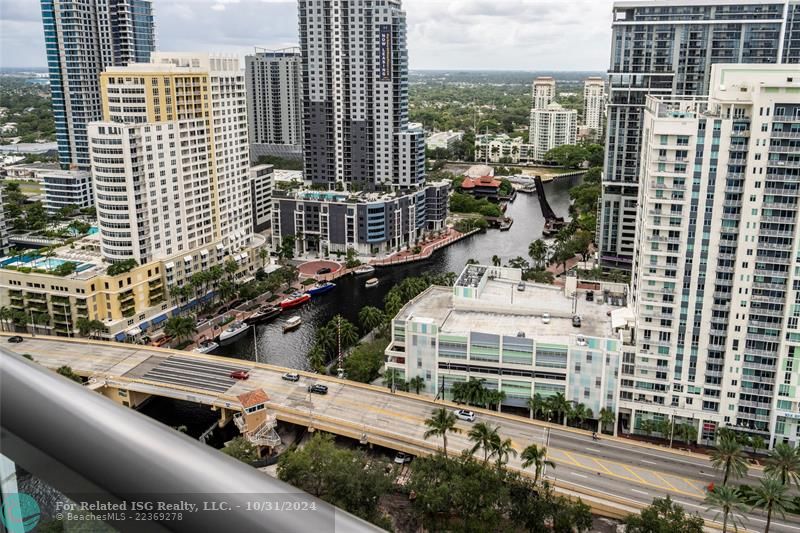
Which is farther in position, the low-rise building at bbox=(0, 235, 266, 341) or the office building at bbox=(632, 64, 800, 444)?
the low-rise building at bbox=(0, 235, 266, 341)

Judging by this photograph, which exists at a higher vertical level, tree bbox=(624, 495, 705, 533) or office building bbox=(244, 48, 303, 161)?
office building bbox=(244, 48, 303, 161)

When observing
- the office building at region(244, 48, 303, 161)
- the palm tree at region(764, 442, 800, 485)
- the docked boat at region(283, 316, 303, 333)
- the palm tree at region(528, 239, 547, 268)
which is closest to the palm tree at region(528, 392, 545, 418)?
the palm tree at region(764, 442, 800, 485)

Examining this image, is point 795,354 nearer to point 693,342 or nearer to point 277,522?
point 693,342

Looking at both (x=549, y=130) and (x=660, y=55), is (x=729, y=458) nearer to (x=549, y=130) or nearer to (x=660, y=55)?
(x=660, y=55)

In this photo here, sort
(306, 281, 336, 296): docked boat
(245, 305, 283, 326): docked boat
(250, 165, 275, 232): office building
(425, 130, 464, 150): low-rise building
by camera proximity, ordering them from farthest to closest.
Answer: (425, 130, 464, 150): low-rise building, (250, 165, 275, 232): office building, (306, 281, 336, 296): docked boat, (245, 305, 283, 326): docked boat

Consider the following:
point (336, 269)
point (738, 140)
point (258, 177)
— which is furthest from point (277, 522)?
point (258, 177)

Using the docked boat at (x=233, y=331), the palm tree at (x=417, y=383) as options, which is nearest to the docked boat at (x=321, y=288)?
the docked boat at (x=233, y=331)

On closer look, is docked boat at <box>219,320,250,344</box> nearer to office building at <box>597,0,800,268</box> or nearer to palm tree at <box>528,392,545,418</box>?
palm tree at <box>528,392,545,418</box>
